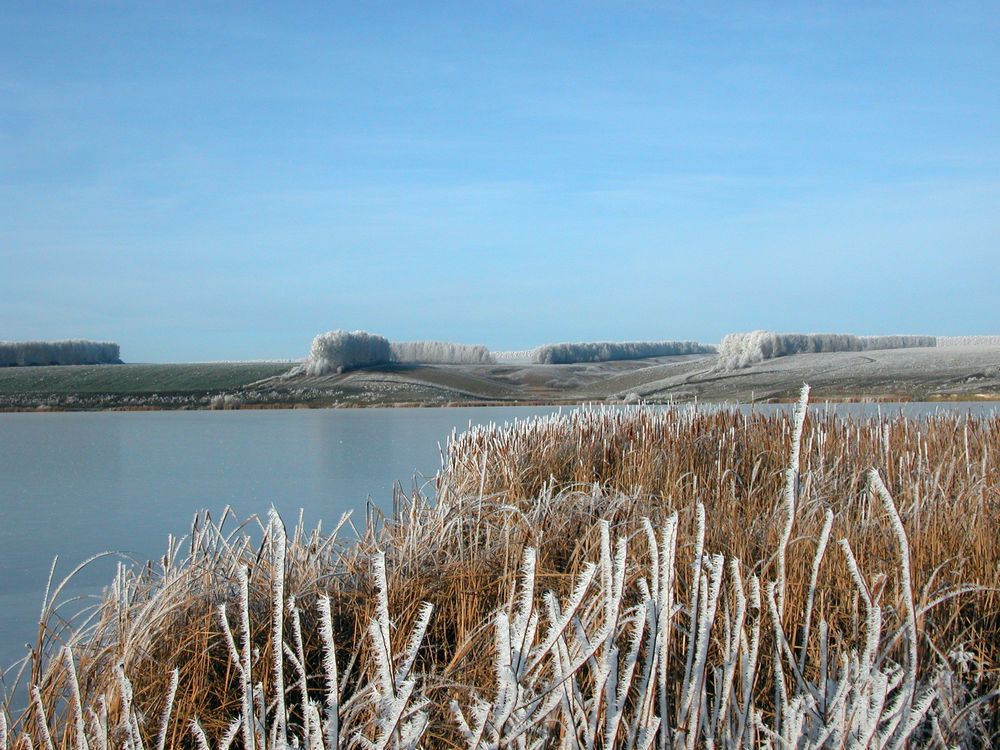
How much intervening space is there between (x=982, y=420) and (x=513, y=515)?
595 cm

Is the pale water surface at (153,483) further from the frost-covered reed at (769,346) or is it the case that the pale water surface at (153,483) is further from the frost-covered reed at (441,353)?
the frost-covered reed at (441,353)

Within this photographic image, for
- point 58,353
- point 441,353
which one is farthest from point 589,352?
point 58,353

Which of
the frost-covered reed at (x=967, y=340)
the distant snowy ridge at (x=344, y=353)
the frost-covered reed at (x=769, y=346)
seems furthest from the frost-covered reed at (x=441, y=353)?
the frost-covered reed at (x=967, y=340)

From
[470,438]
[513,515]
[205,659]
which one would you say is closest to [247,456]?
[470,438]

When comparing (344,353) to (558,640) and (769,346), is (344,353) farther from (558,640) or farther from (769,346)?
(558,640)

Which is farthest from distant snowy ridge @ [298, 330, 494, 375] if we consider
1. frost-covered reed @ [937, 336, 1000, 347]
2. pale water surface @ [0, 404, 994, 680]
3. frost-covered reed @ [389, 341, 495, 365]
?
frost-covered reed @ [937, 336, 1000, 347]

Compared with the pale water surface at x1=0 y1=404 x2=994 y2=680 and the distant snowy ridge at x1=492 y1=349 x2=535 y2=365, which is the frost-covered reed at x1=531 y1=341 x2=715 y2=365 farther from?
the pale water surface at x1=0 y1=404 x2=994 y2=680

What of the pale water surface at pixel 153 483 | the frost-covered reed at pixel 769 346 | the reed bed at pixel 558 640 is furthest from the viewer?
the frost-covered reed at pixel 769 346

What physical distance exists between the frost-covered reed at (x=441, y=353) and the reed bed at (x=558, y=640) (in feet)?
132

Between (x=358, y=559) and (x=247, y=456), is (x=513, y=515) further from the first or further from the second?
(x=247, y=456)

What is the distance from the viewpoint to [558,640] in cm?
204

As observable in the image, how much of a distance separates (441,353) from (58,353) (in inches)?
741

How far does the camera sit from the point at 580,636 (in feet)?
6.63

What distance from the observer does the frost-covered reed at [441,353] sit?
44.4 m
